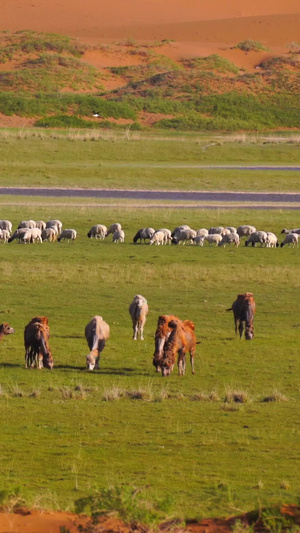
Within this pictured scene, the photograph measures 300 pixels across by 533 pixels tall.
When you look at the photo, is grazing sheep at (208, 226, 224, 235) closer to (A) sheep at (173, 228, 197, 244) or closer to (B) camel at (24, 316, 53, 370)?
(A) sheep at (173, 228, 197, 244)

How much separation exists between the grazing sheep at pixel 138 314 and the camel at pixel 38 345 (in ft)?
9.23

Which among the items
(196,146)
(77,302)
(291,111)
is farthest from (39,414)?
(291,111)

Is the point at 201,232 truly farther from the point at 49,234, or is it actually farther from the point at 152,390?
the point at 152,390

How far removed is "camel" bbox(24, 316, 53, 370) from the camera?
1930 cm

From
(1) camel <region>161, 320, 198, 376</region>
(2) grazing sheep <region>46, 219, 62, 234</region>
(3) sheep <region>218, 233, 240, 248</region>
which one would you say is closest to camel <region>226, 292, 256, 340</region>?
(1) camel <region>161, 320, 198, 376</region>

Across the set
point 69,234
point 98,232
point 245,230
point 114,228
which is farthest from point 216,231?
point 69,234

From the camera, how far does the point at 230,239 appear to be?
3712cm

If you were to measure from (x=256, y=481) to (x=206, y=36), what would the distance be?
159162 millimetres

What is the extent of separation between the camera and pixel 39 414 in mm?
16578

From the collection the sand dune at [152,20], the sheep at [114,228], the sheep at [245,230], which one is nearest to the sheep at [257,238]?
the sheep at [245,230]

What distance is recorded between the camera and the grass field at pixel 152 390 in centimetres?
1306

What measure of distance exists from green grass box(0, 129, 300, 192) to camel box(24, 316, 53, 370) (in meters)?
35.8

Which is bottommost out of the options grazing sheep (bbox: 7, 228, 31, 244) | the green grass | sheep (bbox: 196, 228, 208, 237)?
grazing sheep (bbox: 7, 228, 31, 244)

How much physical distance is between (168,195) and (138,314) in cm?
3151
